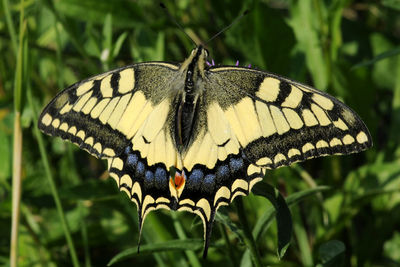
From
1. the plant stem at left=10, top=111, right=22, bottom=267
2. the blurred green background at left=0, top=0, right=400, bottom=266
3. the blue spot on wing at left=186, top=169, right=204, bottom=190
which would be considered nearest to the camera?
the blue spot on wing at left=186, top=169, right=204, bottom=190

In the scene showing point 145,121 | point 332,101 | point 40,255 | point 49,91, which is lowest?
point 40,255

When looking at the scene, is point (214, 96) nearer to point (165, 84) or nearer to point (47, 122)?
point (165, 84)

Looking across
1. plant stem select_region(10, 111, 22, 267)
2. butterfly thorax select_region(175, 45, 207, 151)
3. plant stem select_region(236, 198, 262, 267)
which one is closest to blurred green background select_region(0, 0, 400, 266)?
plant stem select_region(10, 111, 22, 267)

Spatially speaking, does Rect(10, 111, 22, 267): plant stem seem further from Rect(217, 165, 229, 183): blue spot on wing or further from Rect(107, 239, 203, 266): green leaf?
Rect(217, 165, 229, 183): blue spot on wing

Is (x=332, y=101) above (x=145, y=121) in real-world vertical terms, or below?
below

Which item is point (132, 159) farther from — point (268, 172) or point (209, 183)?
point (268, 172)

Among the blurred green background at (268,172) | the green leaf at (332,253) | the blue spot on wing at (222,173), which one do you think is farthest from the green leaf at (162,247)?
the green leaf at (332,253)

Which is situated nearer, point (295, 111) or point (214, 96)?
point (295, 111)

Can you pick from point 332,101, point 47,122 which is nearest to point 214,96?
point 332,101
